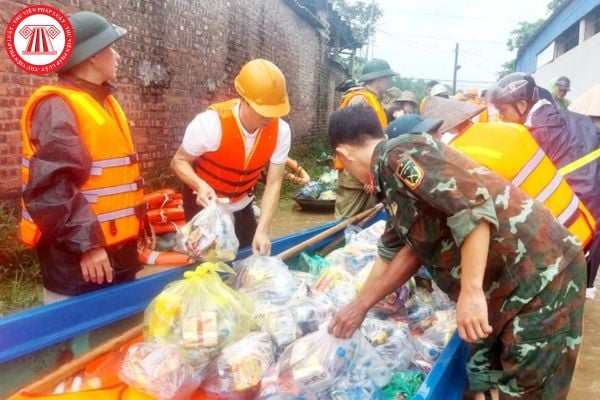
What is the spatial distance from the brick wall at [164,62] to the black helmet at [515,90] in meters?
3.41

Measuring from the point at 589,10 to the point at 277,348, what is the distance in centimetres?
1641

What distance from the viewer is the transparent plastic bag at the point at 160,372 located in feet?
5.40

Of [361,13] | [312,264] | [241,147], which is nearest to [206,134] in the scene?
[241,147]

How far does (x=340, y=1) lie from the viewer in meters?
26.0

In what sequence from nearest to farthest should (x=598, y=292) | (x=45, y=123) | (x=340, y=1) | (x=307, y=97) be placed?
(x=45, y=123)
(x=598, y=292)
(x=307, y=97)
(x=340, y=1)

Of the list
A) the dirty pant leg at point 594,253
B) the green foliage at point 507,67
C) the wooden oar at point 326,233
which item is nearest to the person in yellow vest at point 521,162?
the dirty pant leg at point 594,253

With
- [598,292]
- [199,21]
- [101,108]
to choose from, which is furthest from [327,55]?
[101,108]

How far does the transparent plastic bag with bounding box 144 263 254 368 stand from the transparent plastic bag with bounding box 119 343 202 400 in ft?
0.10

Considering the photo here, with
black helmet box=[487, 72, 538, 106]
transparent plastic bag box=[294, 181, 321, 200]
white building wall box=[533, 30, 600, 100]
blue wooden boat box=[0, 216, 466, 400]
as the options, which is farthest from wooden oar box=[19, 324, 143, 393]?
white building wall box=[533, 30, 600, 100]

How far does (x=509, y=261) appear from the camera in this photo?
173 centimetres

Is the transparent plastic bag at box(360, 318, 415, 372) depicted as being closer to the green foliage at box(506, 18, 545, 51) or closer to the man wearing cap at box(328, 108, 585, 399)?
the man wearing cap at box(328, 108, 585, 399)

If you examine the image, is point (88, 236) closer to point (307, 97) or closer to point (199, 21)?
point (199, 21)

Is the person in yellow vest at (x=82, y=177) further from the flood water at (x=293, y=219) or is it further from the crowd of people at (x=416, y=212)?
the flood water at (x=293, y=219)

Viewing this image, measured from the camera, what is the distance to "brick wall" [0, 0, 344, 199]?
13.4ft
